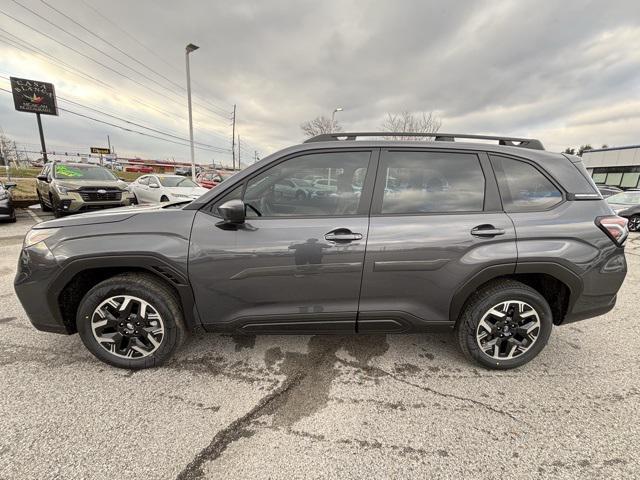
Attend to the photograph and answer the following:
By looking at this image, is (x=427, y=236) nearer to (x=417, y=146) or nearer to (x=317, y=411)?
(x=417, y=146)

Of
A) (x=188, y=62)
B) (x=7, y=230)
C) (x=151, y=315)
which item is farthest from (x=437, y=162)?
(x=188, y=62)

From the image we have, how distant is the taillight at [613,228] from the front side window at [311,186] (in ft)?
6.15

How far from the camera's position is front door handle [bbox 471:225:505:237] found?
2279mm

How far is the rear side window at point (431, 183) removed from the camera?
2.35 meters

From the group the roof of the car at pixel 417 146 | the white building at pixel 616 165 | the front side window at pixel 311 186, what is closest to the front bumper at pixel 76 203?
the front side window at pixel 311 186

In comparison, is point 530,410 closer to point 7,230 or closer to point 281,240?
point 281,240

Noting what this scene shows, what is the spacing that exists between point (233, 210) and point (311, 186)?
0.67m

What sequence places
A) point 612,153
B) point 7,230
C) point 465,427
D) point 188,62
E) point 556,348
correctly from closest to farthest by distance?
point 465,427, point 556,348, point 7,230, point 188,62, point 612,153

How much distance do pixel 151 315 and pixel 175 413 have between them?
74cm

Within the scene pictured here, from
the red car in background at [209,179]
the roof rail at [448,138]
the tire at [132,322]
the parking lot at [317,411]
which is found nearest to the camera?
the parking lot at [317,411]

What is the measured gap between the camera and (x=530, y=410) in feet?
7.06

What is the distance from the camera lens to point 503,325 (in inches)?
96.6

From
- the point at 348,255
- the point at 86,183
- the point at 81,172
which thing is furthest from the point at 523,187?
the point at 81,172

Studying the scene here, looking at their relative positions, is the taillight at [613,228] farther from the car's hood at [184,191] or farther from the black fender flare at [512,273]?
the car's hood at [184,191]
